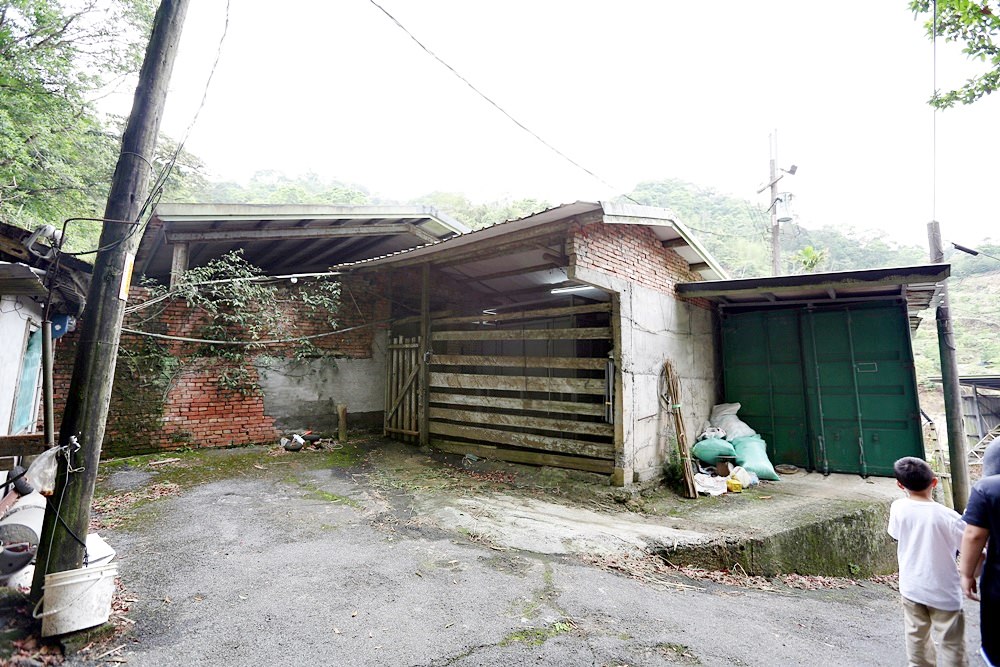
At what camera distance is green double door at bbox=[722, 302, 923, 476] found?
679 cm

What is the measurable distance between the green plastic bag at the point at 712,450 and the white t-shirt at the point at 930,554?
4157 millimetres

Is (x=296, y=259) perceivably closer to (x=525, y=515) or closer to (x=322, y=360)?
(x=322, y=360)

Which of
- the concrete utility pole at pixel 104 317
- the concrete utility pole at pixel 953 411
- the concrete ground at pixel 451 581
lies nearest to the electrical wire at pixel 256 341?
the concrete ground at pixel 451 581

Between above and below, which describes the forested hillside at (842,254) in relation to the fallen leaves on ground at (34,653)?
above

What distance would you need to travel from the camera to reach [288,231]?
25.6 ft

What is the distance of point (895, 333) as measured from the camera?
6.82 m

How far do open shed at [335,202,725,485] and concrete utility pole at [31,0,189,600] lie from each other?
11.1 feet

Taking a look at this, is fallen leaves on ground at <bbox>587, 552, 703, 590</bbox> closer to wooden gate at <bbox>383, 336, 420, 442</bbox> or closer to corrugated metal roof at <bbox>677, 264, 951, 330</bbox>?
corrugated metal roof at <bbox>677, 264, 951, 330</bbox>

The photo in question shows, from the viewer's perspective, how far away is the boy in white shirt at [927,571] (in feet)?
7.88

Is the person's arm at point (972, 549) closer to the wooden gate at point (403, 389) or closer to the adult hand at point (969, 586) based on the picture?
the adult hand at point (969, 586)

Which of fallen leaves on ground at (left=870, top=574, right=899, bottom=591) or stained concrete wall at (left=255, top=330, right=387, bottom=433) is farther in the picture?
stained concrete wall at (left=255, top=330, right=387, bottom=433)

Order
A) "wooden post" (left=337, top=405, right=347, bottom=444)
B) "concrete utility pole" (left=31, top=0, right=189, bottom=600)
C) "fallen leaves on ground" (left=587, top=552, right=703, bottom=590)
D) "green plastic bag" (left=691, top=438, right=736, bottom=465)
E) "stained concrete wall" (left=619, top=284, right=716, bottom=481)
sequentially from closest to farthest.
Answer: "concrete utility pole" (left=31, top=0, right=189, bottom=600)
"fallen leaves on ground" (left=587, top=552, right=703, bottom=590)
"stained concrete wall" (left=619, top=284, right=716, bottom=481)
"green plastic bag" (left=691, top=438, right=736, bottom=465)
"wooden post" (left=337, top=405, right=347, bottom=444)

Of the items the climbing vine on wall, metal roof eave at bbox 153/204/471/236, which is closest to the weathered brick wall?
the climbing vine on wall

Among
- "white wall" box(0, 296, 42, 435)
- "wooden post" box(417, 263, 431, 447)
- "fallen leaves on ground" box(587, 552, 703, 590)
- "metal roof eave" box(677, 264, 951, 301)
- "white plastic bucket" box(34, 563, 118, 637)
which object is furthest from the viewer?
"wooden post" box(417, 263, 431, 447)
